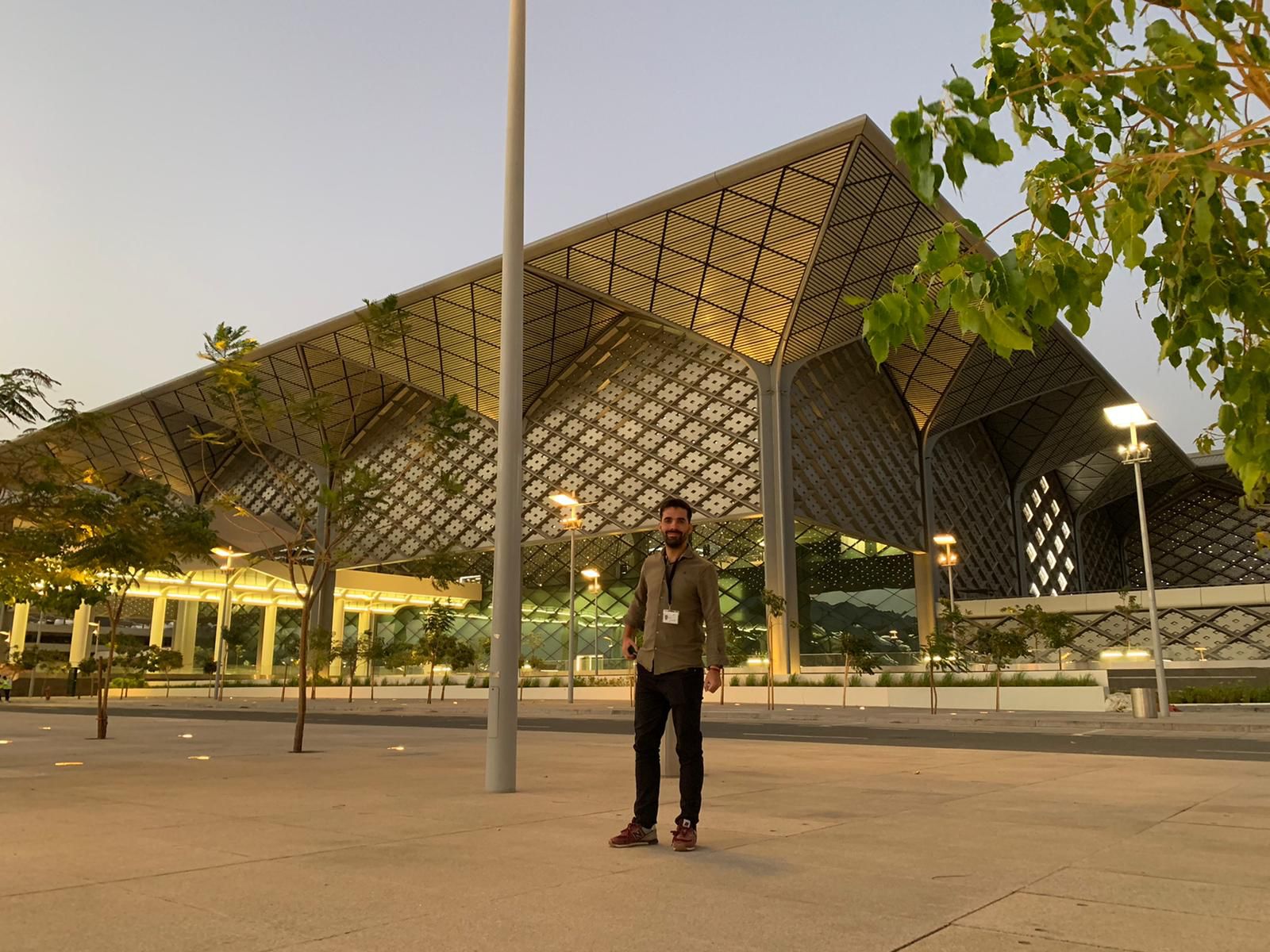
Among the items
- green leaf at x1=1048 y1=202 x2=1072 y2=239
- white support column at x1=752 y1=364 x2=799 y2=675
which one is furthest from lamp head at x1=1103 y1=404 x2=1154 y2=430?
green leaf at x1=1048 y1=202 x2=1072 y2=239

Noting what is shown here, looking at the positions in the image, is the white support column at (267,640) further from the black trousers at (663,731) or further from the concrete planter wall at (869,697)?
the black trousers at (663,731)

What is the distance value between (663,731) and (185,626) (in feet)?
181

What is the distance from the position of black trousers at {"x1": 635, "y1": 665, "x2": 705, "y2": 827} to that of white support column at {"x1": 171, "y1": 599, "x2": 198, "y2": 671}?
54.8 meters

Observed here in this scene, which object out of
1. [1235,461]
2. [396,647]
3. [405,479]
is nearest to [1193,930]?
[1235,461]

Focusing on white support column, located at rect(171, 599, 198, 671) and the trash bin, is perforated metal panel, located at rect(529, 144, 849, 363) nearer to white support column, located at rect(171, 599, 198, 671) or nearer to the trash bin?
the trash bin

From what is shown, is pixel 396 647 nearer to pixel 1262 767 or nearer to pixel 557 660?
pixel 557 660

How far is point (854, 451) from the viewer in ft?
151

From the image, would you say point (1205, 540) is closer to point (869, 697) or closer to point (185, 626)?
point (869, 697)

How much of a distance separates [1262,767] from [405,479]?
162 feet

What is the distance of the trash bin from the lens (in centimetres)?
2117

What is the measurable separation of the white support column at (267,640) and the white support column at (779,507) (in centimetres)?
3174

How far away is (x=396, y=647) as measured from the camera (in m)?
47.2

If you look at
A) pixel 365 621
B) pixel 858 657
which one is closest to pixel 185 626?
pixel 365 621

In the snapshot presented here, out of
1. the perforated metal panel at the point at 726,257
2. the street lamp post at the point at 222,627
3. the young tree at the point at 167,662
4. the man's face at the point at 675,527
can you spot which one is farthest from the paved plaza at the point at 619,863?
the street lamp post at the point at 222,627
